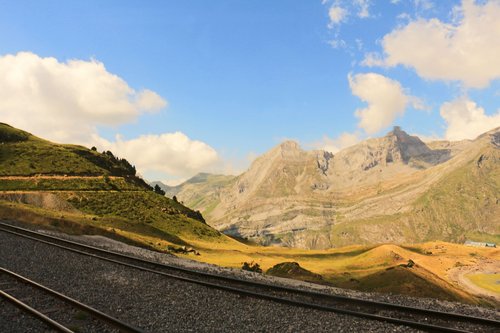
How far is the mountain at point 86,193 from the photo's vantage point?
6676 centimetres

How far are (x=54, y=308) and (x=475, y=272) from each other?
322 feet

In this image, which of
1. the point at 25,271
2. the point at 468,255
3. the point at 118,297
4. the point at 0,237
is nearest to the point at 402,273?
the point at 118,297

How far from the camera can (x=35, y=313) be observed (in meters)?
12.9

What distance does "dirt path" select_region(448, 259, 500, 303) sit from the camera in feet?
251

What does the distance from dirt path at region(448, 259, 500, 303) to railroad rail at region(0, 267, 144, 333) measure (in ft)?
238

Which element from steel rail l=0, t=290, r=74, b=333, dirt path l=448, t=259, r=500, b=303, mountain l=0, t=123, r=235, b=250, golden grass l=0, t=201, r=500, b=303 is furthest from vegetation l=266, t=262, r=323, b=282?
dirt path l=448, t=259, r=500, b=303

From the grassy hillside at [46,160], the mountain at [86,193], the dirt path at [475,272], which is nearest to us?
the mountain at [86,193]

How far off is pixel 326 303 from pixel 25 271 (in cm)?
1475

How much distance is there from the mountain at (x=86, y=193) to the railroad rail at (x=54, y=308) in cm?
3676

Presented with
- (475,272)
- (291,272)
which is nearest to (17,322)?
(291,272)

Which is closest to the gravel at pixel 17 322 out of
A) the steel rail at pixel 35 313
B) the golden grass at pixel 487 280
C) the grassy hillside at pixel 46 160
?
the steel rail at pixel 35 313

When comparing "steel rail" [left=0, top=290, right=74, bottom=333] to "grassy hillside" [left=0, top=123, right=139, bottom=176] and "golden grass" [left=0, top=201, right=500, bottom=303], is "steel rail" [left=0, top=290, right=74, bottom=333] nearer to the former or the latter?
"golden grass" [left=0, top=201, right=500, bottom=303]

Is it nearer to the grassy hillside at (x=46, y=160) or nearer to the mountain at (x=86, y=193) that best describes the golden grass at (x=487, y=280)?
the mountain at (x=86, y=193)

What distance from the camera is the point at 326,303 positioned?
1641 cm
